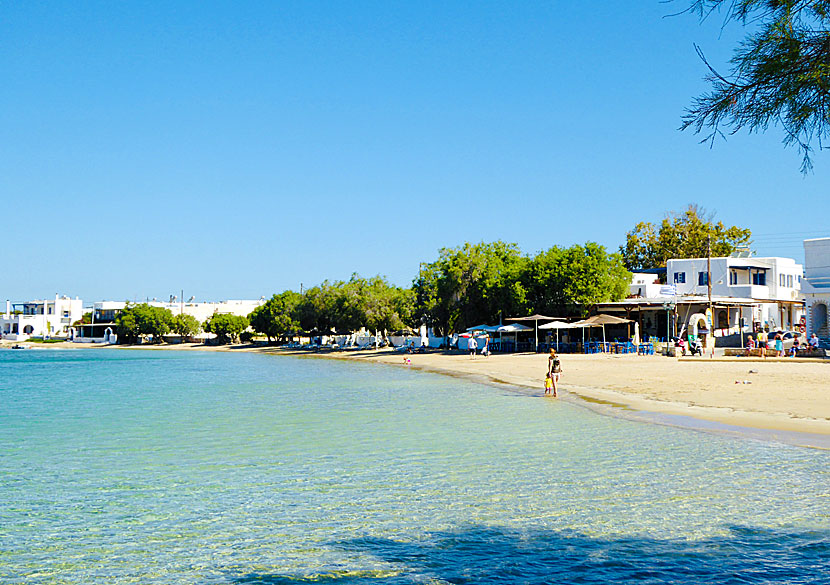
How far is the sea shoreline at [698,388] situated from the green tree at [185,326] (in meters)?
94.8

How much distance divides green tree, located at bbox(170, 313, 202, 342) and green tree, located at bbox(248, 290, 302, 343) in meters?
26.1

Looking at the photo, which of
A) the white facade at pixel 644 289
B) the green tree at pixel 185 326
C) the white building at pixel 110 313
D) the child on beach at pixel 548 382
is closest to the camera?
the child on beach at pixel 548 382

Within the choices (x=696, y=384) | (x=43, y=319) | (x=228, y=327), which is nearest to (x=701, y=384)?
(x=696, y=384)

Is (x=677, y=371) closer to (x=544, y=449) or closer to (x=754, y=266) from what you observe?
(x=544, y=449)

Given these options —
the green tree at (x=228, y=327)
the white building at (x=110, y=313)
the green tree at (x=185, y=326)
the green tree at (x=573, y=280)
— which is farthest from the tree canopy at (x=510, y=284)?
the white building at (x=110, y=313)

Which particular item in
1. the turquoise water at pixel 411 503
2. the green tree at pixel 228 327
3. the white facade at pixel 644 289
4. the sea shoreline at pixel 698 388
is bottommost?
the turquoise water at pixel 411 503

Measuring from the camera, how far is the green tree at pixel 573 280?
57.8 meters

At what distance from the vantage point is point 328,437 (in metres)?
19.1

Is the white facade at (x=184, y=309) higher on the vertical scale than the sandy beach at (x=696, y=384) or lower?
higher

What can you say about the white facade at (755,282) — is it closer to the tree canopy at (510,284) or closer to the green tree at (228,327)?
the tree canopy at (510,284)

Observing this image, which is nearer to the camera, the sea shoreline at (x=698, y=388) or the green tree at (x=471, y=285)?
the sea shoreline at (x=698, y=388)

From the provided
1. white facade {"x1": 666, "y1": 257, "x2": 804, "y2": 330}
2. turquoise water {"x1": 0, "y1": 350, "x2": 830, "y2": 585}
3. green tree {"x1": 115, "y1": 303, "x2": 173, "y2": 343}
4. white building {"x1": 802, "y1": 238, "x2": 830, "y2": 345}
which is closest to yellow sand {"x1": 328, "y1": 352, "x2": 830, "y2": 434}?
turquoise water {"x1": 0, "y1": 350, "x2": 830, "y2": 585}

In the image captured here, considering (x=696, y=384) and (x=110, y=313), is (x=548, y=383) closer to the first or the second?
(x=696, y=384)

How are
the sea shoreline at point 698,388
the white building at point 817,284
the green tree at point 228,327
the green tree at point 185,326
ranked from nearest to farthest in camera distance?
the sea shoreline at point 698,388, the white building at point 817,284, the green tree at point 228,327, the green tree at point 185,326
